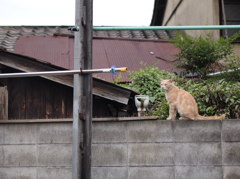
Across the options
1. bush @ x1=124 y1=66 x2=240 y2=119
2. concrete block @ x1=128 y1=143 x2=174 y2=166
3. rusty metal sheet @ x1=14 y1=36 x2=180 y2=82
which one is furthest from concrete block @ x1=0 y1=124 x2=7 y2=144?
rusty metal sheet @ x1=14 y1=36 x2=180 y2=82

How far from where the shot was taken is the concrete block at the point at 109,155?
6.20m

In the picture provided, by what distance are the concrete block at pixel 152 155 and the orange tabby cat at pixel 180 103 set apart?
0.70 meters

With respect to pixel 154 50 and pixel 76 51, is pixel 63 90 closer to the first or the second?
pixel 76 51

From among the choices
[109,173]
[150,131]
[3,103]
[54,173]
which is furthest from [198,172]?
[3,103]

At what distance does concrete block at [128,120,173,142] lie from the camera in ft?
20.4

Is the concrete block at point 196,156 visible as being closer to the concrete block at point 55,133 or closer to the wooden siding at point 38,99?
the concrete block at point 55,133

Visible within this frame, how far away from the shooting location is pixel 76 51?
4969mm

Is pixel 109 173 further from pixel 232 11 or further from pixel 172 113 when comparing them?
pixel 232 11

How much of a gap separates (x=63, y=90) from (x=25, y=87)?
2.58 ft

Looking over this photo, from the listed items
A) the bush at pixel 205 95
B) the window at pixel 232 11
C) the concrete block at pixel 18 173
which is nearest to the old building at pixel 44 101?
the bush at pixel 205 95

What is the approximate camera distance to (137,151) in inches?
245

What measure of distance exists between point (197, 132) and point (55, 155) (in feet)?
7.75

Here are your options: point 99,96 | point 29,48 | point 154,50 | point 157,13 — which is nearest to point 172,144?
point 99,96

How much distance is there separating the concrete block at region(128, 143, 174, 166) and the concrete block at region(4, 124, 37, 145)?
5.43ft
